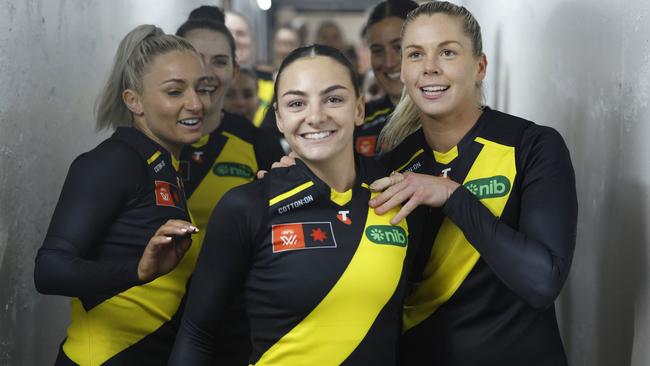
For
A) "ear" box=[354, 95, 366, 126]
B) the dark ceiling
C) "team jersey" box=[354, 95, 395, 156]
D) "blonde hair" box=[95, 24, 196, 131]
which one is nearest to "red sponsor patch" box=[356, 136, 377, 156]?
"team jersey" box=[354, 95, 395, 156]

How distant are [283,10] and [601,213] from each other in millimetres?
15218

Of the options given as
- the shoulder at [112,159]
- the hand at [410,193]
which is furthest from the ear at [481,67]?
the shoulder at [112,159]

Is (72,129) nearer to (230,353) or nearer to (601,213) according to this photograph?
(230,353)

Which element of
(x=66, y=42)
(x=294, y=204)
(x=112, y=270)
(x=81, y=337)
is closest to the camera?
(x=294, y=204)

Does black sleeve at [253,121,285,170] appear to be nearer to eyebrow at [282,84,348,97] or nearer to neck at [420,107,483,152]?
neck at [420,107,483,152]

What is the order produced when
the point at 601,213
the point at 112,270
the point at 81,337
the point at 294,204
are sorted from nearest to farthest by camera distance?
the point at 294,204
the point at 112,270
the point at 81,337
the point at 601,213

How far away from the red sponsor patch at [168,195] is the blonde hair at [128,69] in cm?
33

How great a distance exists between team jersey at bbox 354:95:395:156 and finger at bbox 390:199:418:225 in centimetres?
137

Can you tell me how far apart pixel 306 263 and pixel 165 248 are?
395mm

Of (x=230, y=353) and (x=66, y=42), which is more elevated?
(x=66, y=42)

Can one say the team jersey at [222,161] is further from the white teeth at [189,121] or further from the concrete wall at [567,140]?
the concrete wall at [567,140]

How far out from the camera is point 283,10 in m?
17.3

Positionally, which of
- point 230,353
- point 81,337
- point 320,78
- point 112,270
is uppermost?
point 320,78

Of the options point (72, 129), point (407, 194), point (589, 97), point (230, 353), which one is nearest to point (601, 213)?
point (589, 97)
